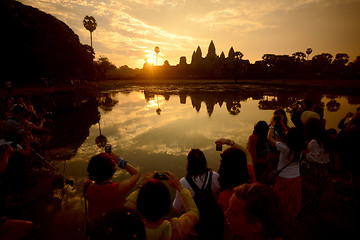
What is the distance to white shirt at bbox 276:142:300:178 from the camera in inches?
106

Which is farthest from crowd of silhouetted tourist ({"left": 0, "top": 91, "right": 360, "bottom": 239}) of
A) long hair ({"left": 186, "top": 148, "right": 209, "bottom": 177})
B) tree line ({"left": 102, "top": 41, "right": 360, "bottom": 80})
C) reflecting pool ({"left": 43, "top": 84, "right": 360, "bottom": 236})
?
tree line ({"left": 102, "top": 41, "right": 360, "bottom": 80})

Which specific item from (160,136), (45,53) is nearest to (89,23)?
(45,53)

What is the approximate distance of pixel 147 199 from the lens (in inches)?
52.1

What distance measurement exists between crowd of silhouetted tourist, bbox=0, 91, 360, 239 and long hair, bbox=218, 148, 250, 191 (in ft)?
0.04

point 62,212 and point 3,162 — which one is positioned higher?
point 3,162

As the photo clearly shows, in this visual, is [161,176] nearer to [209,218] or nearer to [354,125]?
[209,218]

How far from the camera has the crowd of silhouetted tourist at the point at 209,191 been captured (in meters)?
1.09

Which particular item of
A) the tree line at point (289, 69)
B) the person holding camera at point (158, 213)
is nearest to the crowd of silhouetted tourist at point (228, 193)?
the person holding camera at point (158, 213)

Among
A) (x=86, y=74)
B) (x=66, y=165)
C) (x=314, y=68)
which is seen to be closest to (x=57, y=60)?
(x=86, y=74)

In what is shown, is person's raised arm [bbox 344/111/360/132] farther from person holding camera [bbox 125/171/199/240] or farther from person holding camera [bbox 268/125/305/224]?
person holding camera [bbox 125/171/199/240]

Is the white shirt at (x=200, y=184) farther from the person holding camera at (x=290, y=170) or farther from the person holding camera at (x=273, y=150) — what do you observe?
the person holding camera at (x=273, y=150)

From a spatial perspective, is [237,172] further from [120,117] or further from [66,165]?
[120,117]

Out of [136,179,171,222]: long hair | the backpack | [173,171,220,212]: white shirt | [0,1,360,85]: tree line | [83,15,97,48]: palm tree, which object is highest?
[83,15,97,48]: palm tree

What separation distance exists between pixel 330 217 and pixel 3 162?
640cm
